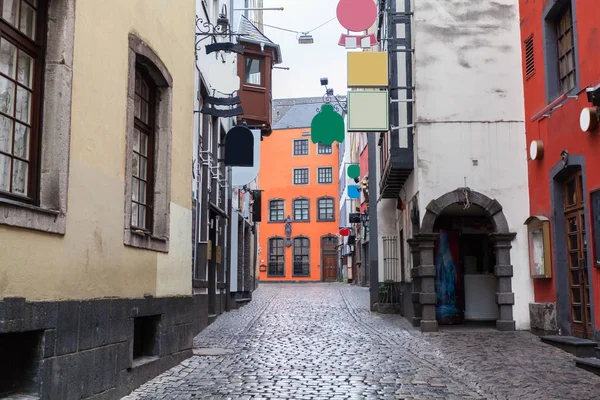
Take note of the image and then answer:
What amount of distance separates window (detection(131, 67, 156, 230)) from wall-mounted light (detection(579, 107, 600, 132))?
5877 millimetres

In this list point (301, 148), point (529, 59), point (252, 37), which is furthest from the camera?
point (301, 148)

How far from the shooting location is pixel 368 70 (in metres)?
15.4

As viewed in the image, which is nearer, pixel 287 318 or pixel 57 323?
pixel 57 323

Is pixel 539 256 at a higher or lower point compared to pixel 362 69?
lower

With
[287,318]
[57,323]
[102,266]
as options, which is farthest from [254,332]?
[57,323]

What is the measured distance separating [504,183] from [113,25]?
927 centimetres

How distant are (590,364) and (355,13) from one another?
28.5ft

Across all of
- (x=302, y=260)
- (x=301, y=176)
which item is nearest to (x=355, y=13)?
(x=302, y=260)

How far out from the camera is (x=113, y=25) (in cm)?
705

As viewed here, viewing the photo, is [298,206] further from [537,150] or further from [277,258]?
[537,150]

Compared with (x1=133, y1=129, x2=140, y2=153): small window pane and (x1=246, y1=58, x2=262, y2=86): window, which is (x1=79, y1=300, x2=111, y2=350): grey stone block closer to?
(x1=133, y1=129, x2=140, y2=153): small window pane

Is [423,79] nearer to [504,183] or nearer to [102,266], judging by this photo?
[504,183]

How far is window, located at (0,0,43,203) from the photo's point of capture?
17.1 ft

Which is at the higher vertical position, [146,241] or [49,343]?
[146,241]
